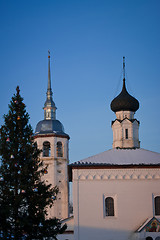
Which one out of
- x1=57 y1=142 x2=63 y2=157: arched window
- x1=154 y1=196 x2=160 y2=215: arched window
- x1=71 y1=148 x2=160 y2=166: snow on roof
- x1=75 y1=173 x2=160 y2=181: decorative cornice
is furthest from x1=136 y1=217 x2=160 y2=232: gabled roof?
x1=57 y1=142 x2=63 y2=157: arched window

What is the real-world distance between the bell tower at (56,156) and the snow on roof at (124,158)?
8.25m

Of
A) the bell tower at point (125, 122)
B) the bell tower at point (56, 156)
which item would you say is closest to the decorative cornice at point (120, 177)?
the bell tower at point (125, 122)

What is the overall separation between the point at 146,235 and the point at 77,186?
498 cm

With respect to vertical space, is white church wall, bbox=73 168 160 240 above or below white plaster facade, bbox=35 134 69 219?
below

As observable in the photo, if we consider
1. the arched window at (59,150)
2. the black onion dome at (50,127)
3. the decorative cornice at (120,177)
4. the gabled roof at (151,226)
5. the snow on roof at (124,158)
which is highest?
the black onion dome at (50,127)

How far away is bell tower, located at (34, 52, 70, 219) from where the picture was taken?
33938mm

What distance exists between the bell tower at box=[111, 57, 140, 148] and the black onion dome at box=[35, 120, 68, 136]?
673 cm

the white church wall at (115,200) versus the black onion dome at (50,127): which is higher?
the black onion dome at (50,127)

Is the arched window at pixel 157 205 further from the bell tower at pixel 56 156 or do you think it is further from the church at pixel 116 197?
the bell tower at pixel 56 156

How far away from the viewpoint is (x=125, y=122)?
2959 centimetres

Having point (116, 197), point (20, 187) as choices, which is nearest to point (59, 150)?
point (116, 197)

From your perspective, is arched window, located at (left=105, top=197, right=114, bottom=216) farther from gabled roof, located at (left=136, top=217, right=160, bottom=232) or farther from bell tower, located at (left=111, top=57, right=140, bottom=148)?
bell tower, located at (left=111, top=57, right=140, bottom=148)

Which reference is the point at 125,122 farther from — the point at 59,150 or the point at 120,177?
the point at 59,150

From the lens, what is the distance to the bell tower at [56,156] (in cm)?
3394
